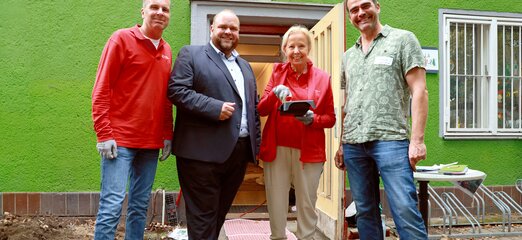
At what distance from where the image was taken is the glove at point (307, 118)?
2803 mm

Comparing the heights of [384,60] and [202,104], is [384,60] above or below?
above

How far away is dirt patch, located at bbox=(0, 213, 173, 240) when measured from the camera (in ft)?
12.7

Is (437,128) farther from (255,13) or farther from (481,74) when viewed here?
(255,13)

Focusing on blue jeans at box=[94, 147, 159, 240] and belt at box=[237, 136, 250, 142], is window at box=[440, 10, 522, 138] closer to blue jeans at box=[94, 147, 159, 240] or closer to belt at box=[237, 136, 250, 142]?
belt at box=[237, 136, 250, 142]

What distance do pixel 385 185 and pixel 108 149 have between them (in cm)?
157

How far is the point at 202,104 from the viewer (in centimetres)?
252

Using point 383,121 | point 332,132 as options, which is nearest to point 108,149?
point 383,121

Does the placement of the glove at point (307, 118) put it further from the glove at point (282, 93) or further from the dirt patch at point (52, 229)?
the dirt patch at point (52, 229)

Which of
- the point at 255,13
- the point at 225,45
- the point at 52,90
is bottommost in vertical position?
the point at 52,90

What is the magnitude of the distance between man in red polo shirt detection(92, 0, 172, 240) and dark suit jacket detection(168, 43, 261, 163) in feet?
0.49

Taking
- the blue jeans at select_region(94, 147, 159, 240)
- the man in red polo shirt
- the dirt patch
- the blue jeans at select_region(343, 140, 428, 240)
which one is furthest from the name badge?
the dirt patch

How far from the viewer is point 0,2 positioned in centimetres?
465

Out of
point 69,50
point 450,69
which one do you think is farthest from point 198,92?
point 450,69

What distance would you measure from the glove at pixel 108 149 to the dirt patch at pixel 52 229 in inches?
70.8
